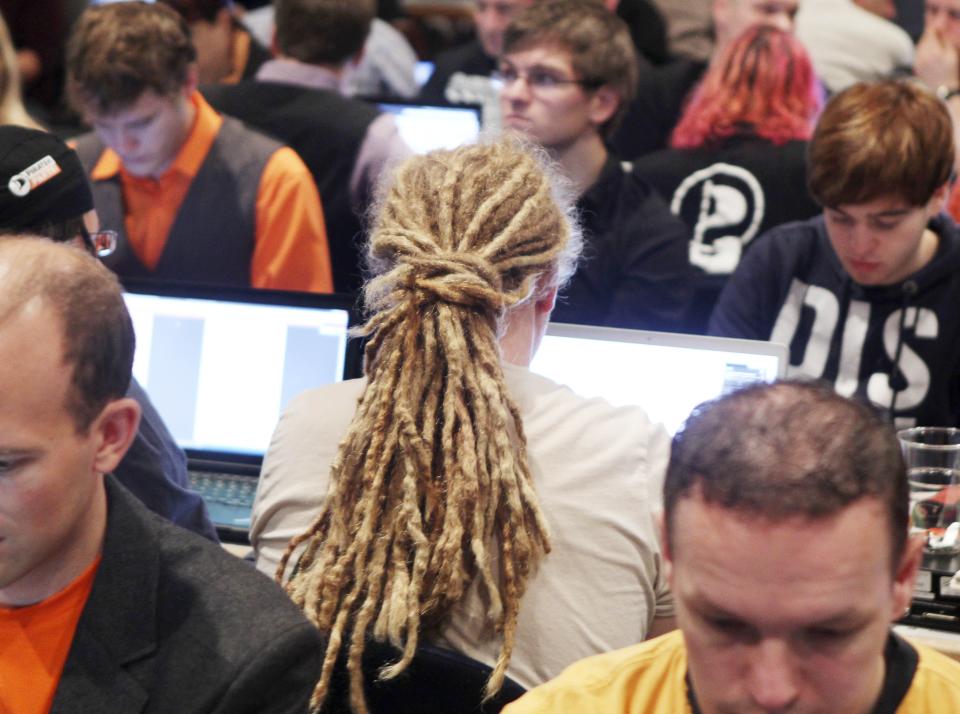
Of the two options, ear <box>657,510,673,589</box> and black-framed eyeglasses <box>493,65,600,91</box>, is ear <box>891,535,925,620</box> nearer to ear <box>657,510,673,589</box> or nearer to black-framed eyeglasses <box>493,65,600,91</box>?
ear <box>657,510,673,589</box>

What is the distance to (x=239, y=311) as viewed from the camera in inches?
110

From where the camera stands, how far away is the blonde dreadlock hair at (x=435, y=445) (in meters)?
1.68

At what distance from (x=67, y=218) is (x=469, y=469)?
0.86 metres

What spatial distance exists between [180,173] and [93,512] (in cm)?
206

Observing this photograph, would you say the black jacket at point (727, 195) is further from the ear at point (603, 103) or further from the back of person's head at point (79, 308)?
the back of person's head at point (79, 308)

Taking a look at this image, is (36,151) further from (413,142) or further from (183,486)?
(413,142)

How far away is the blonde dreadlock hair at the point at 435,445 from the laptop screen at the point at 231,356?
95 centimetres

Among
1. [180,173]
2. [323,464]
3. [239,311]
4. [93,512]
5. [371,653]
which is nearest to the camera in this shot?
[93,512]

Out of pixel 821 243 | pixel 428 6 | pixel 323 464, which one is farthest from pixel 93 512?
pixel 428 6

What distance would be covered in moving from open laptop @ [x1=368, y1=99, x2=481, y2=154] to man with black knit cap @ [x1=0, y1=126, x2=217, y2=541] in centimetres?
204

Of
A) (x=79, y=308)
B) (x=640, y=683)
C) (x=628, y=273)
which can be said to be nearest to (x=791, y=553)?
(x=640, y=683)

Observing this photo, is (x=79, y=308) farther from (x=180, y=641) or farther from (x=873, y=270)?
(x=873, y=270)

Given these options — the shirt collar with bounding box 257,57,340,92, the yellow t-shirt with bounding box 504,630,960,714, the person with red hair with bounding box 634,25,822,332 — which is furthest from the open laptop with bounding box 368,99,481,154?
the yellow t-shirt with bounding box 504,630,960,714

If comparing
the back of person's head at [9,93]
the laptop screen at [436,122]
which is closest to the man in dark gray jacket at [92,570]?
the back of person's head at [9,93]
